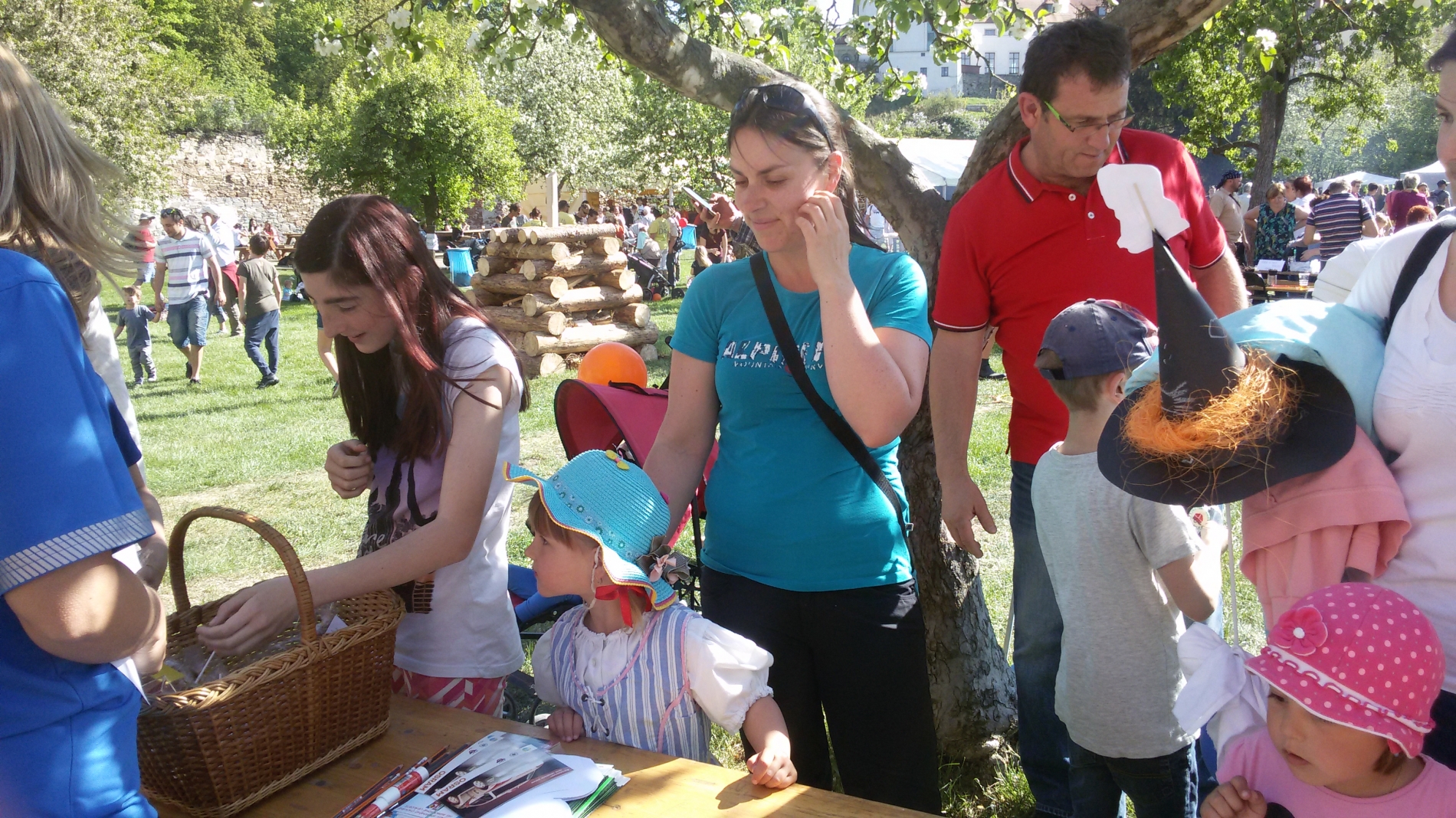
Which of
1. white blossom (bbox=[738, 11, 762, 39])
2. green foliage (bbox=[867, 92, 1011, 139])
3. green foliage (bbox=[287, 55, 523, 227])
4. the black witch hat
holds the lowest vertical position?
the black witch hat

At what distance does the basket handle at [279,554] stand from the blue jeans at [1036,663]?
174cm

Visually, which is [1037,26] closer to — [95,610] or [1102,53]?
[1102,53]

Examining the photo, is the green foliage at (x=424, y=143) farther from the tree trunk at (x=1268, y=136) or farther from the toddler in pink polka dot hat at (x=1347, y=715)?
the toddler in pink polka dot hat at (x=1347, y=715)

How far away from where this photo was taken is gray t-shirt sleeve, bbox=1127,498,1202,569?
1958 mm

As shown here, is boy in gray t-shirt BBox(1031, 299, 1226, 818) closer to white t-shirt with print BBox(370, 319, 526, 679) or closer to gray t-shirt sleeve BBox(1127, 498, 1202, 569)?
gray t-shirt sleeve BBox(1127, 498, 1202, 569)

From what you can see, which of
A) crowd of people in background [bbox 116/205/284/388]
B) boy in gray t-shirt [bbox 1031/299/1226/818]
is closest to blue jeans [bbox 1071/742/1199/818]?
boy in gray t-shirt [bbox 1031/299/1226/818]

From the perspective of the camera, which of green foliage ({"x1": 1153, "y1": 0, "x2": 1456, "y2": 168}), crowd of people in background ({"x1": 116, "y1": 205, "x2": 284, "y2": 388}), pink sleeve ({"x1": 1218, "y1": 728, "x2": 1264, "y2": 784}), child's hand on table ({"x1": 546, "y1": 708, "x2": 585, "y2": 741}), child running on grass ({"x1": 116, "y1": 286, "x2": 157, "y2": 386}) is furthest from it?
green foliage ({"x1": 1153, "y1": 0, "x2": 1456, "y2": 168})

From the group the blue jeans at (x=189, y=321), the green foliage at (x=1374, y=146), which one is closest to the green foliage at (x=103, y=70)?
the blue jeans at (x=189, y=321)

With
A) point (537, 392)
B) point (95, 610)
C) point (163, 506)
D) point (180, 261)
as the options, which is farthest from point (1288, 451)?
point (180, 261)

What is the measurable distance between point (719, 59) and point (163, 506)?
5692mm

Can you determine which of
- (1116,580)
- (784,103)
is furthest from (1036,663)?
(784,103)

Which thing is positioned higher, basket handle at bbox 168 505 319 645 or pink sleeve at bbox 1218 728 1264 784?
basket handle at bbox 168 505 319 645

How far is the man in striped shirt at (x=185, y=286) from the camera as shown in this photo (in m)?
11.1

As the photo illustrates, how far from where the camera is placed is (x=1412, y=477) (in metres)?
1.30
